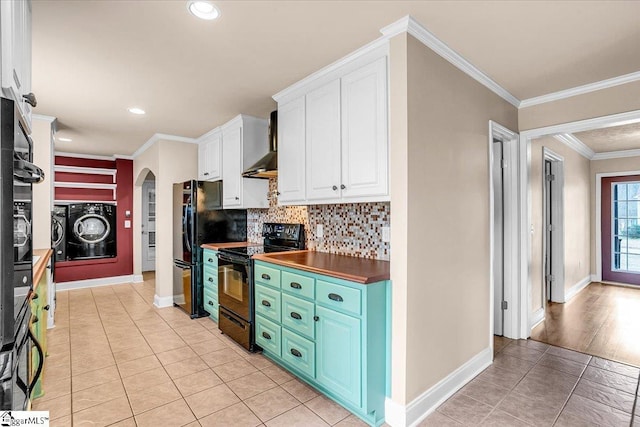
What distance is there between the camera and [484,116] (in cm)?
276

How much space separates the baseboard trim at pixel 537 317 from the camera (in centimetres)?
370

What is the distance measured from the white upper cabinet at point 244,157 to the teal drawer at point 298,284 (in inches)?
62.2

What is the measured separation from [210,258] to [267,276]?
55.8 inches

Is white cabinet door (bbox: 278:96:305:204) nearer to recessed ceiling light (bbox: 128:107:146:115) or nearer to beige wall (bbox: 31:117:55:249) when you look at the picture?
recessed ceiling light (bbox: 128:107:146:115)

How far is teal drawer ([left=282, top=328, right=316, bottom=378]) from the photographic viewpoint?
7.73 feet

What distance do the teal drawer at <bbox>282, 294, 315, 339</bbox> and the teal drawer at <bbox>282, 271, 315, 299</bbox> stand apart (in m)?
0.05

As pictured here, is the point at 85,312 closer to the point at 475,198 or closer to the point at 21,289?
the point at 21,289

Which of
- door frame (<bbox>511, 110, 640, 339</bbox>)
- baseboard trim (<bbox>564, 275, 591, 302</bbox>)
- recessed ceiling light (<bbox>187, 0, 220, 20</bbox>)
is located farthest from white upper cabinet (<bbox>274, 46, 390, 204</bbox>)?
baseboard trim (<bbox>564, 275, 591, 302</bbox>)

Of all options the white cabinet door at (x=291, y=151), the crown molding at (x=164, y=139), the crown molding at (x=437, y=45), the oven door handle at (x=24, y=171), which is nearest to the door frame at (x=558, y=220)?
the crown molding at (x=437, y=45)

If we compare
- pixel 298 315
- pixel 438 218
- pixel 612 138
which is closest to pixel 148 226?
pixel 298 315

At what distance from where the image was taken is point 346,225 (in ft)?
9.92

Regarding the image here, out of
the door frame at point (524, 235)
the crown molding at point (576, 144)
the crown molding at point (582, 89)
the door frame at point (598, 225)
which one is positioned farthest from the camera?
the door frame at point (598, 225)

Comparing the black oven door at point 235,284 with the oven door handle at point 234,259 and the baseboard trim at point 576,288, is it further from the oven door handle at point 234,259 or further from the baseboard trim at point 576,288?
the baseboard trim at point 576,288

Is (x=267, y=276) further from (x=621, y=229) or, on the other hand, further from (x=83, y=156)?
(x=621, y=229)
